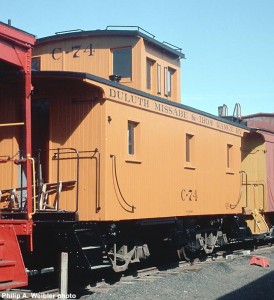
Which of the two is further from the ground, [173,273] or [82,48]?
[82,48]

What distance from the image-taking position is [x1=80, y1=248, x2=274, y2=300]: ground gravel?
888 centimetres

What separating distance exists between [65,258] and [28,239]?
0.80m

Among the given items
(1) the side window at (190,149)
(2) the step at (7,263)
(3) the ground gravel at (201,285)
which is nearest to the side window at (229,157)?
(1) the side window at (190,149)

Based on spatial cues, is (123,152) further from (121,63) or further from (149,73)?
(149,73)

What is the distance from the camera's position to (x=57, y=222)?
28.5 ft

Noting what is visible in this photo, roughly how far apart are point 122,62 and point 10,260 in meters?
7.62

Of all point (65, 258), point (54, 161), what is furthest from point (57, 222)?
point (54, 161)

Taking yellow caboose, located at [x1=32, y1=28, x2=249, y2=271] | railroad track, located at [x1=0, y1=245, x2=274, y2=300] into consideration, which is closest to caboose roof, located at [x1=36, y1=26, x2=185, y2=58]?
yellow caboose, located at [x1=32, y1=28, x2=249, y2=271]

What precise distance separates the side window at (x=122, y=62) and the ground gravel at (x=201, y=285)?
198 inches

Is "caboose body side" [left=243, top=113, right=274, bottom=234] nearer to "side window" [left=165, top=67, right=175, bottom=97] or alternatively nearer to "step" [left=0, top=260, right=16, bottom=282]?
"side window" [left=165, top=67, right=175, bottom=97]

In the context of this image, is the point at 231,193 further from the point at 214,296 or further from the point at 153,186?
the point at 214,296

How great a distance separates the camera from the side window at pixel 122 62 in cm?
1359

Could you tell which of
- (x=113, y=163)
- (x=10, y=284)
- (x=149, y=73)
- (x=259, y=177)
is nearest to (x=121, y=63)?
(x=149, y=73)

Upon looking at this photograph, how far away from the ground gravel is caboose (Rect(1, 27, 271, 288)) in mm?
541
